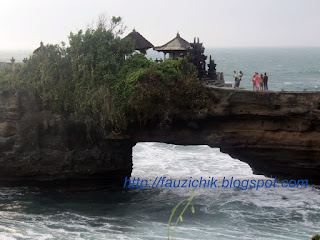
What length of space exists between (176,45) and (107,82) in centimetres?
394

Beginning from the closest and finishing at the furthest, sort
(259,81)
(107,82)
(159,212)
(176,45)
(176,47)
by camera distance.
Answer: (159,212)
(107,82)
(259,81)
(176,47)
(176,45)

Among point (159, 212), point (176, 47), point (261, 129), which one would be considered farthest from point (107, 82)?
point (261, 129)

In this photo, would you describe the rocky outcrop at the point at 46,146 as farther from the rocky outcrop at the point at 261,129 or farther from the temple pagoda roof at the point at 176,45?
the temple pagoda roof at the point at 176,45

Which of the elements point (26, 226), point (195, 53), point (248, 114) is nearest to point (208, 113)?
point (248, 114)

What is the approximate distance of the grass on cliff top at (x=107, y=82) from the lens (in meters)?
18.3

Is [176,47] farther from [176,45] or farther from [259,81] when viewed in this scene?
[259,81]

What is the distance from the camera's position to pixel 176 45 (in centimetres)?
2084

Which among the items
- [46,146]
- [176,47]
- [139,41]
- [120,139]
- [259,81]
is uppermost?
[139,41]

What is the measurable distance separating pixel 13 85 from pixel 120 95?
4.47 metres

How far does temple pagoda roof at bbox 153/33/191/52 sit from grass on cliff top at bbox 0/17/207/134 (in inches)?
65.0

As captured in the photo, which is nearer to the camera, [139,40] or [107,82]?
[107,82]

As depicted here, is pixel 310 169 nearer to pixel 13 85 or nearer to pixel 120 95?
pixel 120 95

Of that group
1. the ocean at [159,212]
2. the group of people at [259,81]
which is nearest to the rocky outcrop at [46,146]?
the ocean at [159,212]

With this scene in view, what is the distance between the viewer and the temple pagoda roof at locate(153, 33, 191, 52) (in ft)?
67.7
